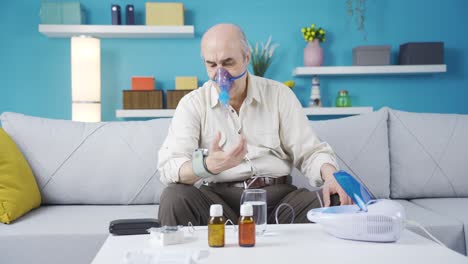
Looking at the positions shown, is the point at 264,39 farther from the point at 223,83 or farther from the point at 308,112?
the point at 223,83

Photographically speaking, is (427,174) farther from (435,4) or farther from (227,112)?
(435,4)

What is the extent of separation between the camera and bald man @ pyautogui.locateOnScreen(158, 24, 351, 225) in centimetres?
168

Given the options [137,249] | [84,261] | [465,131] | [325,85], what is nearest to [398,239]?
[137,249]

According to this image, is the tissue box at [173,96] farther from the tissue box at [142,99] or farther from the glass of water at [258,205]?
the glass of water at [258,205]

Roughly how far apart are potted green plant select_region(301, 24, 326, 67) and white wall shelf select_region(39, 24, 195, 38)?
810 mm

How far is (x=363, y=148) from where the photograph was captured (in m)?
2.35

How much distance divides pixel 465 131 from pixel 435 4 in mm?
1569

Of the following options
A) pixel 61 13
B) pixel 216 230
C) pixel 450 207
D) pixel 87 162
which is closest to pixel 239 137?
pixel 216 230

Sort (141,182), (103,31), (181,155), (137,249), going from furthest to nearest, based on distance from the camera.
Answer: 1. (103,31)
2. (141,182)
3. (181,155)
4. (137,249)

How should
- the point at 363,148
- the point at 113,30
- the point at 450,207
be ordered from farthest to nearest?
1. the point at 113,30
2. the point at 363,148
3. the point at 450,207

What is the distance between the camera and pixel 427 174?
7.71 ft

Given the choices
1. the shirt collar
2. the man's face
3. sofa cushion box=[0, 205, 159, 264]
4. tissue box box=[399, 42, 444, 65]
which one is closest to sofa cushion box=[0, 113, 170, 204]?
sofa cushion box=[0, 205, 159, 264]

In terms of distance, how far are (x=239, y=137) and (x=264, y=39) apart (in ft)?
6.66

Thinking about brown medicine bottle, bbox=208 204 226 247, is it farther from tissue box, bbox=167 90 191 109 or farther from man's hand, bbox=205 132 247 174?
tissue box, bbox=167 90 191 109
